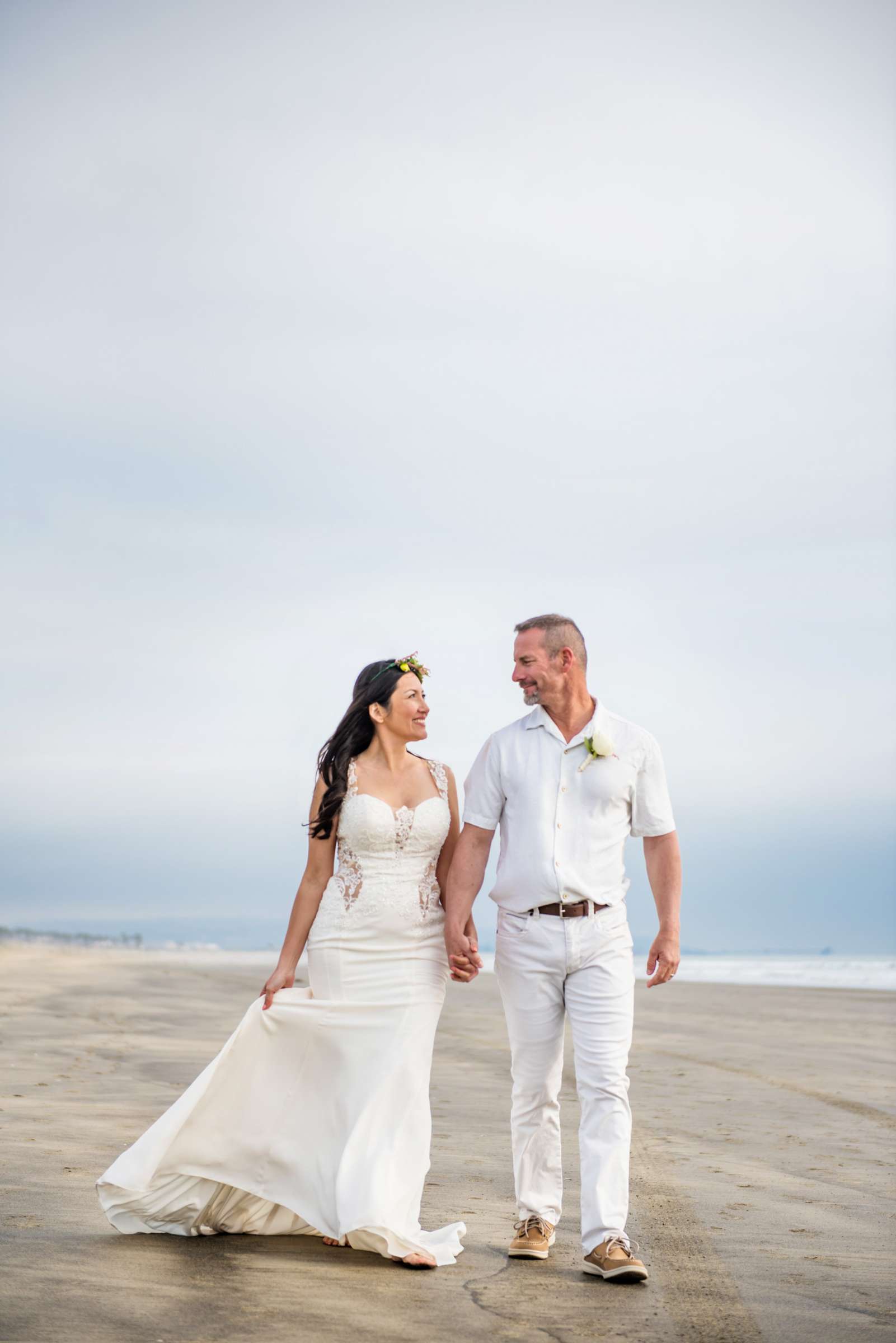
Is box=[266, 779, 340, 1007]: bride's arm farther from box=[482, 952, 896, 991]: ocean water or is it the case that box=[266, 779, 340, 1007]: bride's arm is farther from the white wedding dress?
box=[482, 952, 896, 991]: ocean water

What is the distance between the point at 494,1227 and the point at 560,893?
61.4 inches

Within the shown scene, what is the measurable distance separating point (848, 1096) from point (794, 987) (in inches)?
633

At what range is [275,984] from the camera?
17.0 feet

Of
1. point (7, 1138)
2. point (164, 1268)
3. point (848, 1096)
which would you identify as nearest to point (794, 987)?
point (848, 1096)

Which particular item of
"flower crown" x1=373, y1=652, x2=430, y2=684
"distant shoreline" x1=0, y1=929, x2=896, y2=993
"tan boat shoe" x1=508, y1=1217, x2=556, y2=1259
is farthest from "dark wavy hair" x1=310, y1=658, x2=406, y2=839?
"distant shoreline" x1=0, y1=929, x2=896, y2=993

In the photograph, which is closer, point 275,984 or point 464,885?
point 275,984

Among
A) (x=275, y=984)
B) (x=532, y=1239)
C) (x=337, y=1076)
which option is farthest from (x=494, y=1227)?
(x=275, y=984)

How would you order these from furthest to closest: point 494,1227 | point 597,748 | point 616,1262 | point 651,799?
point 494,1227 → point 651,799 → point 597,748 → point 616,1262

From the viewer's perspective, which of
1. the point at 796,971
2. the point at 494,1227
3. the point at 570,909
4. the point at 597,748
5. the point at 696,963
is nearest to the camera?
the point at 570,909

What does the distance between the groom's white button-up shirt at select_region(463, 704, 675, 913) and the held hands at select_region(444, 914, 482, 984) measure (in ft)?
0.66

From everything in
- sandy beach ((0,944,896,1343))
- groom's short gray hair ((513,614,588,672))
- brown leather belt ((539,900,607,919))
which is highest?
groom's short gray hair ((513,614,588,672))

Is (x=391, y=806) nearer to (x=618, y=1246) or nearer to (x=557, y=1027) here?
(x=557, y=1027)

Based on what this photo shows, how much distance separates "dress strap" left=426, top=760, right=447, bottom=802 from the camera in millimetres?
5539

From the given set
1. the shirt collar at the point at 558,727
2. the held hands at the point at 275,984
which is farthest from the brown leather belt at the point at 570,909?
the held hands at the point at 275,984
